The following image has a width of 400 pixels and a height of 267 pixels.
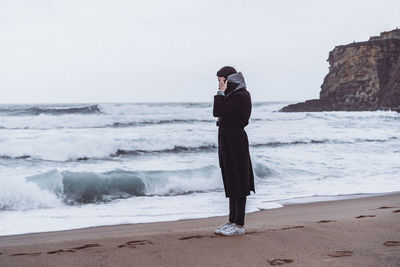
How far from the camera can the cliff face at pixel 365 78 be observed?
52769 mm

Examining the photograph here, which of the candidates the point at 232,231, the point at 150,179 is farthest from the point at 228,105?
the point at 150,179

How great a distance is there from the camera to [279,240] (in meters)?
3.93

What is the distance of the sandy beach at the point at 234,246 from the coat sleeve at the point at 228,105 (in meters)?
1.18

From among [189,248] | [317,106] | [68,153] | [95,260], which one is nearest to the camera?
[95,260]

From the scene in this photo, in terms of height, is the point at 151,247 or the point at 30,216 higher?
the point at 151,247

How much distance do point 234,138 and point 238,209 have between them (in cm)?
72

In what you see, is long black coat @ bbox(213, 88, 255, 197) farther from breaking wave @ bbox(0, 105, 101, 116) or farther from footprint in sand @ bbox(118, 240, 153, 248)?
breaking wave @ bbox(0, 105, 101, 116)

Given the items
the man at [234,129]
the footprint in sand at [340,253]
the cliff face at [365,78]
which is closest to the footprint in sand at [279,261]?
the footprint in sand at [340,253]

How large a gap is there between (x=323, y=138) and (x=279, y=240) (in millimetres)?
16000

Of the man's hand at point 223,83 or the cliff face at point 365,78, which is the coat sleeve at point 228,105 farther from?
the cliff face at point 365,78

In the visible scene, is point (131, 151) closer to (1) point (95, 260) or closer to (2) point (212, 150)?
(2) point (212, 150)

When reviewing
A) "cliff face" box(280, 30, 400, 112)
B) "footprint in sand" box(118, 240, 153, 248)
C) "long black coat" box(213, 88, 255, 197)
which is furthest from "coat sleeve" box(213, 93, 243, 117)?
"cliff face" box(280, 30, 400, 112)

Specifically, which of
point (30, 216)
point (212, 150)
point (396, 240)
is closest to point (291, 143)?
point (212, 150)

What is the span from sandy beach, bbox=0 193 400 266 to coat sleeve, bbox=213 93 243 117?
3.88 feet
